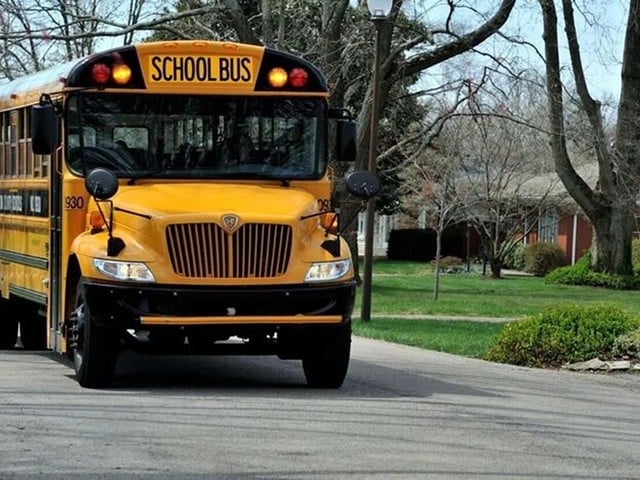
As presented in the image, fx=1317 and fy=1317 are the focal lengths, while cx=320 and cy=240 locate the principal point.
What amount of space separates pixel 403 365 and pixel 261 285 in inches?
160

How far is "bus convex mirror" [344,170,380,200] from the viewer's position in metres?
11.3

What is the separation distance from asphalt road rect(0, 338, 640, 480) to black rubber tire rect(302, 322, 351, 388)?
0.15 m

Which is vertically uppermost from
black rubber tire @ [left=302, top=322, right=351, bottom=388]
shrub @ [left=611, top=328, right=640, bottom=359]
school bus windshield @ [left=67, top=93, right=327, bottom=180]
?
school bus windshield @ [left=67, top=93, right=327, bottom=180]

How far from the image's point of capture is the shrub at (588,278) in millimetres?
→ 37688

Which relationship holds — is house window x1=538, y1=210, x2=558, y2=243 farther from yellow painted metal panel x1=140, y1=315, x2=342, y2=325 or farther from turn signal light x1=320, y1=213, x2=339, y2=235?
yellow painted metal panel x1=140, y1=315, x2=342, y2=325

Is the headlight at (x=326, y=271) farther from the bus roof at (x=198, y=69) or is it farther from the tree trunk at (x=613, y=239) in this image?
the tree trunk at (x=613, y=239)

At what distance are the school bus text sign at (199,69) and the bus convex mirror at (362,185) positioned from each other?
4.25 feet

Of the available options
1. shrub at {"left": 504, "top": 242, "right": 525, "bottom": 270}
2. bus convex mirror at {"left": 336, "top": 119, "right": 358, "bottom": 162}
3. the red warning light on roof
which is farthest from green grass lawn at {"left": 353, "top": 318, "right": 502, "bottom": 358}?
shrub at {"left": 504, "top": 242, "right": 525, "bottom": 270}

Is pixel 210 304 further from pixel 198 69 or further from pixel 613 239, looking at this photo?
pixel 613 239

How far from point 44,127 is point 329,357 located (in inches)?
123

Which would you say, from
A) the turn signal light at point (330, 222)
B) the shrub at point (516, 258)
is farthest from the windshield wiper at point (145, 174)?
the shrub at point (516, 258)

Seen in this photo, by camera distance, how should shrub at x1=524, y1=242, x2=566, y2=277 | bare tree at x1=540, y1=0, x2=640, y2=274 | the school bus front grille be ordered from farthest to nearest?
shrub at x1=524, y1=242, x2=566, y2=277 → bare tree at x1=540, y1=0, x2=640, y2=274 → the school bus front grille

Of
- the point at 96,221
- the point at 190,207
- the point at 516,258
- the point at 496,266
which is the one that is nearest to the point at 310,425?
the point at 190,207

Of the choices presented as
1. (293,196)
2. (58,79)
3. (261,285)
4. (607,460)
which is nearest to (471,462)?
(607,460)
